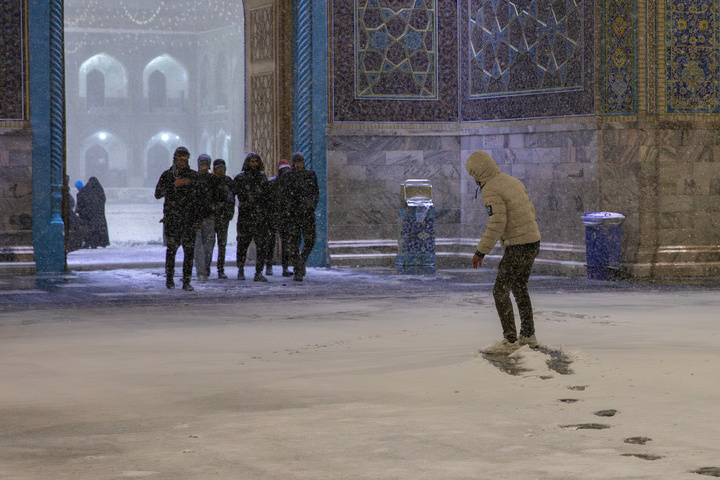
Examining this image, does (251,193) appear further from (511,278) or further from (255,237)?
(511,278)

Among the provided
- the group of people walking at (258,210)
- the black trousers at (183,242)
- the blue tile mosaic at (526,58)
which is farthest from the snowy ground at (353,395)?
the blue tile mosaic at (526,58)

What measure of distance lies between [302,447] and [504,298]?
9.94ft

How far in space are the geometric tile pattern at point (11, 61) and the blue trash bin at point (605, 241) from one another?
288 inches

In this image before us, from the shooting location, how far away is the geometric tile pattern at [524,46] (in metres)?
14.1

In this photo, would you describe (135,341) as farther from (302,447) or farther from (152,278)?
(152,278)

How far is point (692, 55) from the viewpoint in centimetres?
1353

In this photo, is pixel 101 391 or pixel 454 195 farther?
pixel 454 195

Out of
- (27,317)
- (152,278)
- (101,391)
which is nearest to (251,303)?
(27,317)

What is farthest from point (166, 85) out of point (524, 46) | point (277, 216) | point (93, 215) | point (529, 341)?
point (529, 341)

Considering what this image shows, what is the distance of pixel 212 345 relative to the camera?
8.09 metres

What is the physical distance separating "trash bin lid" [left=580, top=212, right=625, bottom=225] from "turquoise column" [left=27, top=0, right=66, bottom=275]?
22.2 feet

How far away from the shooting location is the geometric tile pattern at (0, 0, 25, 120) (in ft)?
46.9

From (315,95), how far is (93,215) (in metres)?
6.98

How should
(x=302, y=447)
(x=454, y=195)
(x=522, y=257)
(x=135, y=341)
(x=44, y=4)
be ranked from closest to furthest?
(x=302, y=447)
(x=522, y=257)
(x=135, y=341)
(x=44, y=4)
(x=454, y=195)
